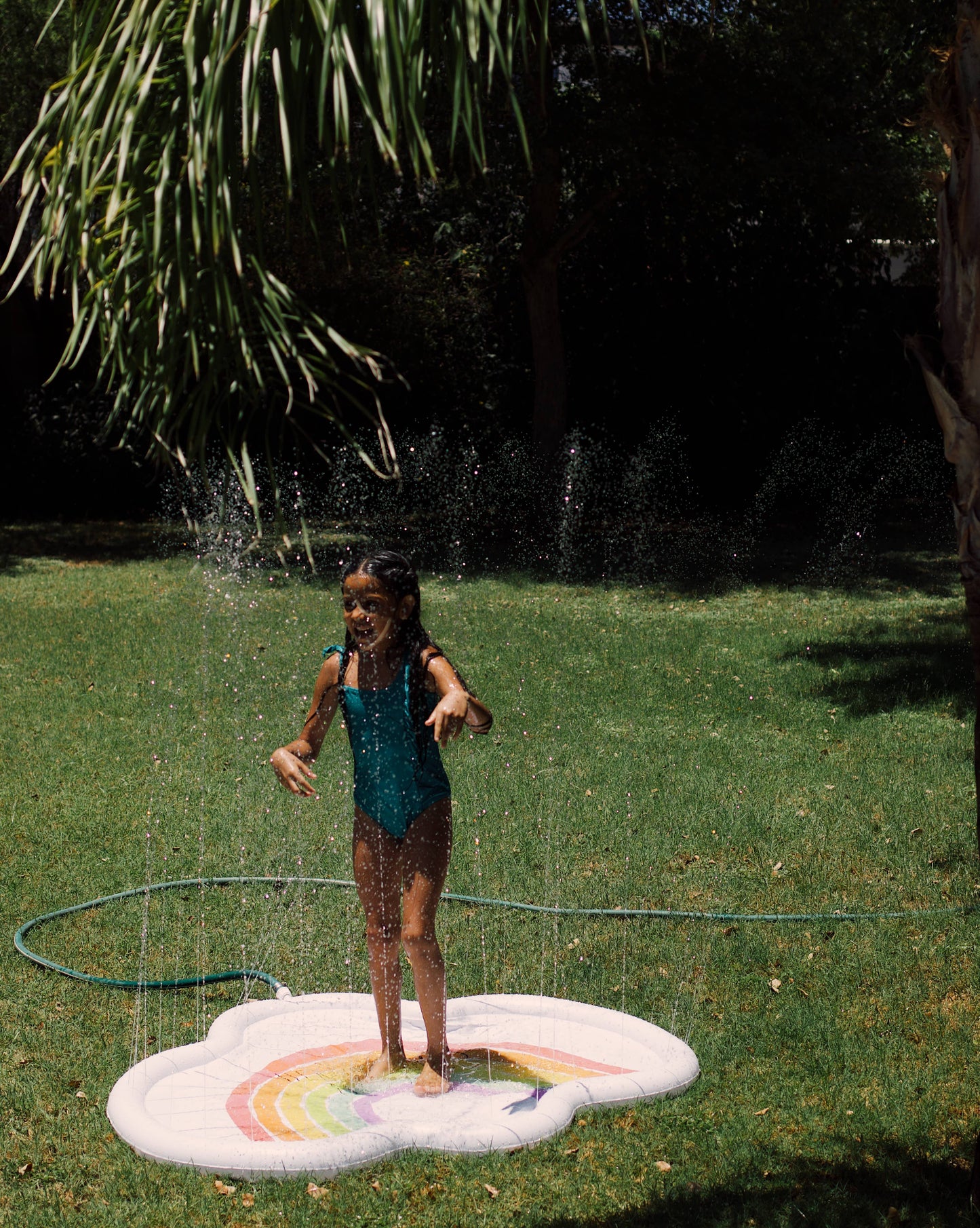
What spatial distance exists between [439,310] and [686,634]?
7510mm

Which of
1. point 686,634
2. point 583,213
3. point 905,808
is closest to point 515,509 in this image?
point 583,213

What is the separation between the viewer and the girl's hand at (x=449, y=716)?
11.6ft

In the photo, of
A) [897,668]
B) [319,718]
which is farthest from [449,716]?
[897,668]

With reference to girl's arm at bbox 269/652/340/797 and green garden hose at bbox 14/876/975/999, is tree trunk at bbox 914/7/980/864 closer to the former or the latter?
girl's arm at bbox 269/652/340/797

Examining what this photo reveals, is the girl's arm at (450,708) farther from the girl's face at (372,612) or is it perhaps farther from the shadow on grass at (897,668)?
the shadow on grass at (897,668)

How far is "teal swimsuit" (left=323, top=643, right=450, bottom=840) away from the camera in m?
3.79

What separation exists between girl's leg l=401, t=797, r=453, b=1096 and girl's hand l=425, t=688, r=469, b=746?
318 millimetres

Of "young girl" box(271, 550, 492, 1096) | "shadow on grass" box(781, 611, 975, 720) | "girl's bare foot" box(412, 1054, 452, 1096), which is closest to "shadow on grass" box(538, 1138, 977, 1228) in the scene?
"girl's bare foot" box(412, 1054, 452, 1096)

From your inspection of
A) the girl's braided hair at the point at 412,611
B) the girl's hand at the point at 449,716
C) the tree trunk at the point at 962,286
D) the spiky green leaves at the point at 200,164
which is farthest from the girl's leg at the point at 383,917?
the spiky green leaves at the point at 200,164

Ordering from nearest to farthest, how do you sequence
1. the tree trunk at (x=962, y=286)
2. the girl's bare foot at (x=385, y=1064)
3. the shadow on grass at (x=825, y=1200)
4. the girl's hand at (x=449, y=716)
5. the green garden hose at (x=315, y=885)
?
the tree trunk at (x=962, y=286) < the shadow on grass at (x=825, y=1200) < the girl's hand at (x=449, y=716) < the girl's bare foot at (x=385, y=1064) < the green garden hose at (x=315, y=885)

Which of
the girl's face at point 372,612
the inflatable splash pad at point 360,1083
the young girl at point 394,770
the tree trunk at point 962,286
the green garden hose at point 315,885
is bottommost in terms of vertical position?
the inflatable splash pad at point 360,1083

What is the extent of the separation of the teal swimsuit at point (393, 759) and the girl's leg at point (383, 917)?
6 centimetres

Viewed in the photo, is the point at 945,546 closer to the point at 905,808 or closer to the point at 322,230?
the point at 322,230

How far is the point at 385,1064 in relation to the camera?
13.2ft
